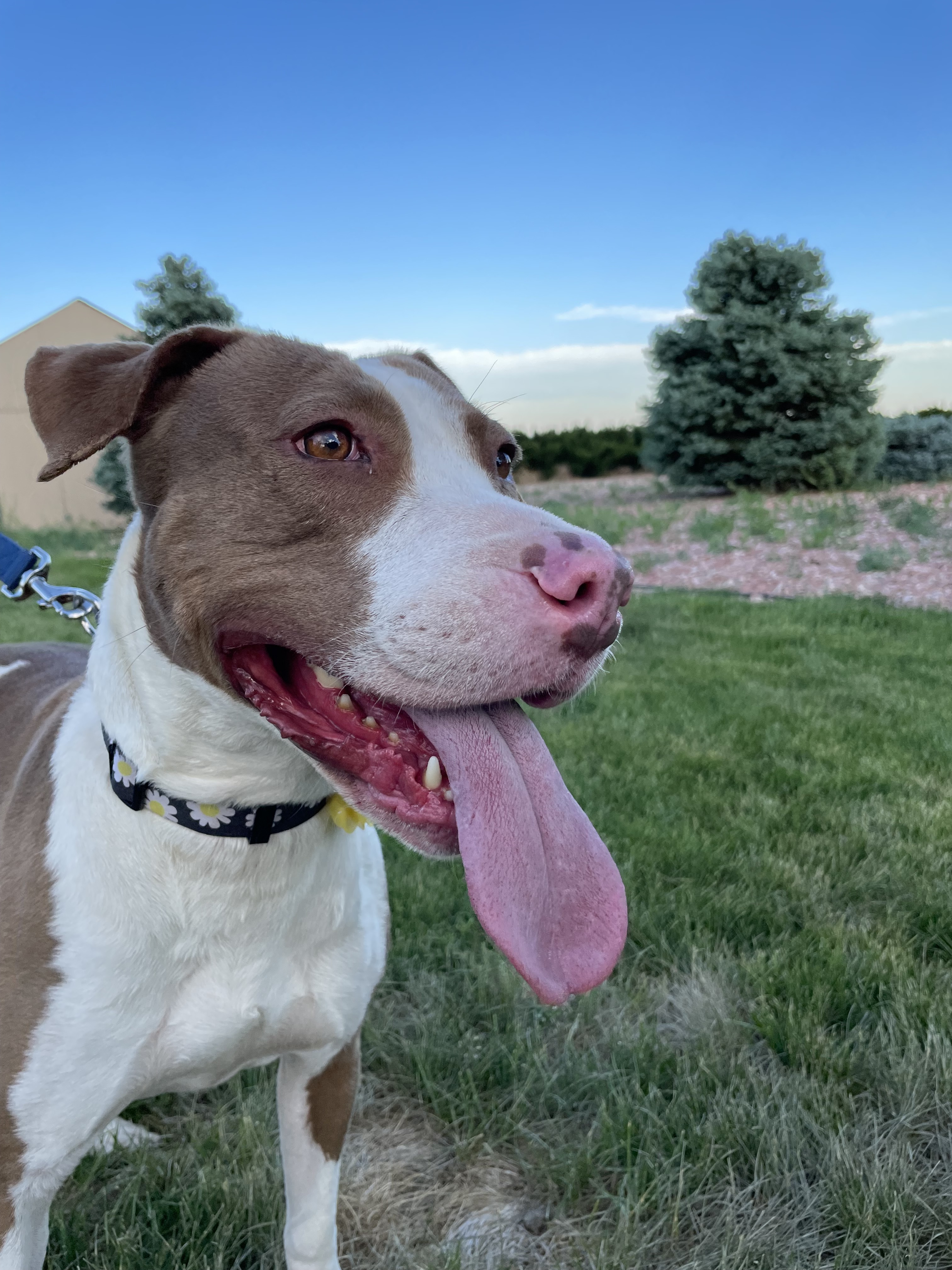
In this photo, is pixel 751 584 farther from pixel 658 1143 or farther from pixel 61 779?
pixel 61 779

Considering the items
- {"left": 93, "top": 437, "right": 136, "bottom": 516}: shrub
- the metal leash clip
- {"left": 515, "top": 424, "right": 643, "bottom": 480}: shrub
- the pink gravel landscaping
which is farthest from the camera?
{"left": 515, "top": 424, "right": 643, "bottom": 480}: shrub

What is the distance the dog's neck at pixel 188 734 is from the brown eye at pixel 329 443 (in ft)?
1.42

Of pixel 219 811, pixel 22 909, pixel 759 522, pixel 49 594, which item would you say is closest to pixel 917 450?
pixel 759 522

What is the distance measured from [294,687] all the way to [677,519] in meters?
14.7

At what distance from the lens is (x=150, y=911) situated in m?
1.77

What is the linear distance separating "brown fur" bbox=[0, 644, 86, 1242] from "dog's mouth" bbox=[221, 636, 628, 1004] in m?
0.58

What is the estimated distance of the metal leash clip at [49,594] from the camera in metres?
2.76

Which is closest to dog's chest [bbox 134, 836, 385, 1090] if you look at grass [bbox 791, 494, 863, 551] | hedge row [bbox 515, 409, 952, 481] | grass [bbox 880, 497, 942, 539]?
grass [bbox 791, 494, 863, 551]

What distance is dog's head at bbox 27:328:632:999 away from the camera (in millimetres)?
1541

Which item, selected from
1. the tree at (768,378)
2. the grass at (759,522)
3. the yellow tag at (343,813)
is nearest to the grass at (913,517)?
the grass at (759,522)

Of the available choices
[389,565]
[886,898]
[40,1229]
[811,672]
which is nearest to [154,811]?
[389,565]

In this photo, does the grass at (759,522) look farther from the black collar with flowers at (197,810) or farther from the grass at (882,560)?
the black collar with flowers at (197,810)

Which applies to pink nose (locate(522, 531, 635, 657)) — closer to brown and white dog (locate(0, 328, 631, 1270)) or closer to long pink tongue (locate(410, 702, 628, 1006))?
brown and white dog (locate(0, 328, 631, 1270))

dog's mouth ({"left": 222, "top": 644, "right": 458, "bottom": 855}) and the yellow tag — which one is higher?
dog's mouth ({"left": 222, "top": 644, "right": 458, "bottom": 855})
